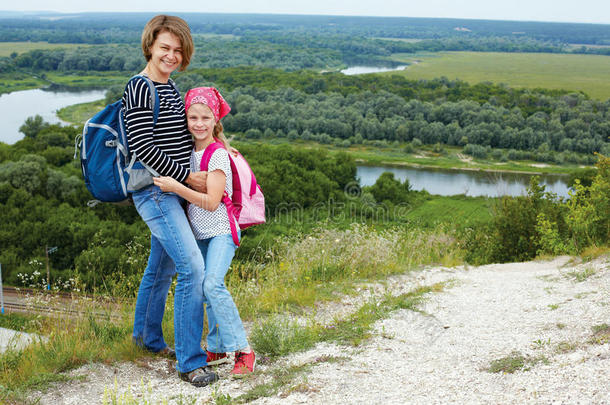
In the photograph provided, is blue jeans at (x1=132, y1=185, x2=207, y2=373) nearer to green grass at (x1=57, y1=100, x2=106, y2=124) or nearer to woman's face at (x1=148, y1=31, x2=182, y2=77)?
woman's face at (x1=148, y1=31, x2=182, y2=77)

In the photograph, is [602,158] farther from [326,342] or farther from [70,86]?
[70,86]

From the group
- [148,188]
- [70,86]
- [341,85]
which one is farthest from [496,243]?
[70,86]

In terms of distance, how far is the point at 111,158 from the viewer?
3072 millimetres

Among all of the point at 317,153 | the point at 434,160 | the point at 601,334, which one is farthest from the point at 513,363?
the point at 434,160

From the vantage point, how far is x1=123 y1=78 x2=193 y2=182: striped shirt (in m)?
2.94

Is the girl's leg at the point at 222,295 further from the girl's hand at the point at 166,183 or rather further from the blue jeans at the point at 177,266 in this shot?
the girl's hand at the point at 166,183

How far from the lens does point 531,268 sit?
6.38m

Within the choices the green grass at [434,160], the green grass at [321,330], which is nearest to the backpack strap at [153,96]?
the green grass at [321,330]

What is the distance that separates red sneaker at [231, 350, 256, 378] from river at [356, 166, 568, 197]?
36.9 metres

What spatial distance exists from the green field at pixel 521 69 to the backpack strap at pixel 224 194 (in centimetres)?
8519

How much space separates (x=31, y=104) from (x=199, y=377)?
73.5m

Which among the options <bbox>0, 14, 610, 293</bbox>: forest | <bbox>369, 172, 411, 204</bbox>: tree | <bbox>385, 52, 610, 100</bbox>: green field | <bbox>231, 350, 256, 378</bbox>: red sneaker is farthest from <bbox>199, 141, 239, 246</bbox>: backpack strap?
<bbox>385, 52, 610, 100</bbox>: green field

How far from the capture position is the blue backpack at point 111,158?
10.00 ft

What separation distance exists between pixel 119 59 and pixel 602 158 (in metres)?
98.0
